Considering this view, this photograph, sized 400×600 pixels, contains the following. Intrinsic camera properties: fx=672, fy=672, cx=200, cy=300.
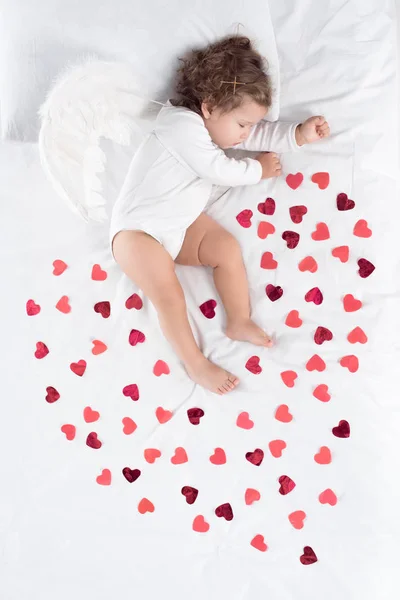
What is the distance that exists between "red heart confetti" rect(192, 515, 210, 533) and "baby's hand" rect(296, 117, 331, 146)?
86 cm

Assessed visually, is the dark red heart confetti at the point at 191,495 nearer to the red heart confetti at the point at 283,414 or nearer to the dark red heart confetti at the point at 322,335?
the red heart confetti at the point at 283,414

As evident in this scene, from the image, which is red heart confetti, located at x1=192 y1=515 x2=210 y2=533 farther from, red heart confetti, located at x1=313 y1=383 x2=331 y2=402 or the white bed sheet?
red heart confetti, located at x1=313 y1=383 x2=331 y2=402

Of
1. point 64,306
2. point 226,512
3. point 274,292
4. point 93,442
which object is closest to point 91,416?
point 93,442

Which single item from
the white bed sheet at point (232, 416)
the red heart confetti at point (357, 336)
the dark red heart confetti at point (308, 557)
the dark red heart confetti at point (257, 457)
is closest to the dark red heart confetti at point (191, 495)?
the white bed sheet at point (232, 416)

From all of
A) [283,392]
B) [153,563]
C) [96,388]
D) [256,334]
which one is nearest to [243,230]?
[256,334]

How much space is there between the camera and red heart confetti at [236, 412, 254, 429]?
1.46m

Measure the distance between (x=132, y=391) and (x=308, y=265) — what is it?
1.59ft

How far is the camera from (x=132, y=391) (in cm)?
151

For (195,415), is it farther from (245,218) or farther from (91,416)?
(245,218)

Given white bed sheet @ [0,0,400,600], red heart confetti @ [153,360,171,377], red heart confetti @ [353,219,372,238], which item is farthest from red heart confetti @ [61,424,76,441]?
red heart confetti @ [353,219,372,238]

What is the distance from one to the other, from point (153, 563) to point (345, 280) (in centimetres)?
74

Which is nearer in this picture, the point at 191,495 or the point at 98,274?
the point at 191,495

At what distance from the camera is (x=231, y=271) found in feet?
4.91

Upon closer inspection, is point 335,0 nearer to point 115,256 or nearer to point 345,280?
point 345,280
